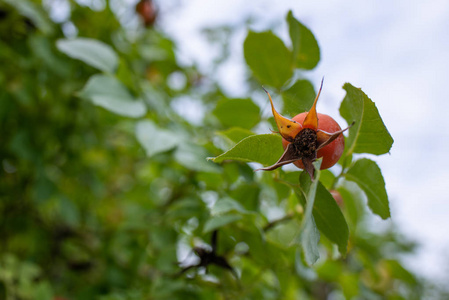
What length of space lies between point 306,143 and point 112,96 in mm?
403

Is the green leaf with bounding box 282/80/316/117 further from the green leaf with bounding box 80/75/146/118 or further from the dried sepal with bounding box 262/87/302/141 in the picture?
the green leaf with bounding box 80/75/146/118

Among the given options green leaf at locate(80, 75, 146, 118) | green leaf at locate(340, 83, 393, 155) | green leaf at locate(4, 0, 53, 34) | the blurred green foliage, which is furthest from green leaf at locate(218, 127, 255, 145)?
green leaf at locate(4, 0, 53, 34)

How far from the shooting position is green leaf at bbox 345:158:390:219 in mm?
358

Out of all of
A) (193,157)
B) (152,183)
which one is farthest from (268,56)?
(152,183)

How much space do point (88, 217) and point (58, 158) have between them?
22 centimetres

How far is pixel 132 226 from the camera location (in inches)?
30.6

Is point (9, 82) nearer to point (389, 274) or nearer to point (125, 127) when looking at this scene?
point (125, 127)

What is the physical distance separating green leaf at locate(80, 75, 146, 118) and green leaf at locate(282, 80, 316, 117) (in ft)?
0.86

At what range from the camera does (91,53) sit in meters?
0.64

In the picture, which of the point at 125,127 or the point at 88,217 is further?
the point at 88,217

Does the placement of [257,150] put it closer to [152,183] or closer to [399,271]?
[399,271]

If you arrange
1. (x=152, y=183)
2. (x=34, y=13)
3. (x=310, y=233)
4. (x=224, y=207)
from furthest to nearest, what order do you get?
(x=152, y=183) < (x=34, y=13) < (x=224, y=207) < (x=310, y=233)

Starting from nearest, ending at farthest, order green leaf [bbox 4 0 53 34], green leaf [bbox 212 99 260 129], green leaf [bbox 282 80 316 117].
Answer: green leaf [bbox 282 80 316 117], green leaf [bbox 212 99 260 129], green leaf [bbox 4 0 53 34]

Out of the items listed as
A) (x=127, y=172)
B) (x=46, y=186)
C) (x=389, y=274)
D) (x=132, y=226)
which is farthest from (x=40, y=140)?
(x=389, y=274)
